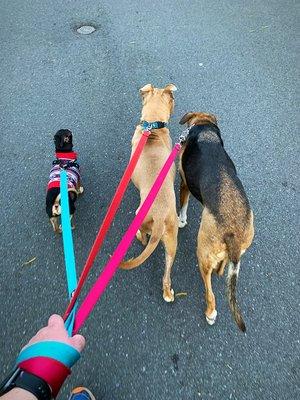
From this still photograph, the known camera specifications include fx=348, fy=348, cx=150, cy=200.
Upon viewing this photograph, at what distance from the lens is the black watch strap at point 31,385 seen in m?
1.36

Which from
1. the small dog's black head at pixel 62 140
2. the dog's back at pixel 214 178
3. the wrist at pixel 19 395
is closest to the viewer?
the wrist at pixel 19 395

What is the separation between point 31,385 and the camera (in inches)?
53.5

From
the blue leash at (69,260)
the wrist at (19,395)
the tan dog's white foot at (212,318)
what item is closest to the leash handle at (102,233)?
the blue leash at (69,260)

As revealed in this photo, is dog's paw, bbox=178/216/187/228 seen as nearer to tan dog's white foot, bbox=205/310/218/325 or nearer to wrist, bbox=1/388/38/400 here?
tan dog's white foot, bbox=205/310/218/325

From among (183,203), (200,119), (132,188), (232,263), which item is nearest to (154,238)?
(232,263)

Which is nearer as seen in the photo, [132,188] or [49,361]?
[49,361]

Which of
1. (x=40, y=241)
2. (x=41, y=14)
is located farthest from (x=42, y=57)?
(x=40, y=241)

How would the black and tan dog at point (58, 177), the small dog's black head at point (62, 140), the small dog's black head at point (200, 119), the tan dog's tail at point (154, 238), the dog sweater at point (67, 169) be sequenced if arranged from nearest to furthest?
1. the tan dog's tail at point (154, 238)
2. the black and tan dog at point (58, 177)
3. the dog sweater at point (67, 169)
4. the small dog's black head at point (62, 140)
5. the small dog's black head at point (200, 119)

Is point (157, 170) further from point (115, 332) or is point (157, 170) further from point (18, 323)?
point (18, 323)

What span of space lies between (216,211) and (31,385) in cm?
178

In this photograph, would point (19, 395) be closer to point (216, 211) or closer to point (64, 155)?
point (216, 211)

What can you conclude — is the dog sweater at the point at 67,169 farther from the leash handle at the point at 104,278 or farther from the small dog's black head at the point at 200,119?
the small dog's black head at the point at 200,119

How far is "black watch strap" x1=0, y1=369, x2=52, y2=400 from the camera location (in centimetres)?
136

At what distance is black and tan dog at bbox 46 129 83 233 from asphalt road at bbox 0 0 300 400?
1.33 feet
